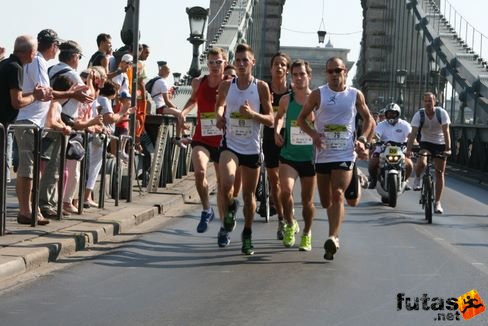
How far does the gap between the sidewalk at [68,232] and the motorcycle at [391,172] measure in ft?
10.5

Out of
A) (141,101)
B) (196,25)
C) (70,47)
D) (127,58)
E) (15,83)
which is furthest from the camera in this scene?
(196,25)

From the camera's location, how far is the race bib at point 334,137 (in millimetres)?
10086

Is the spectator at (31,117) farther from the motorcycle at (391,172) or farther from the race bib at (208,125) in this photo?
the motorcycle at (391,172)

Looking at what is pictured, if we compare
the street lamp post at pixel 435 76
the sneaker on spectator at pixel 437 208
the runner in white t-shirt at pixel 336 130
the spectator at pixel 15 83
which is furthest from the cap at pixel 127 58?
the street lamp post at pixel 435 76

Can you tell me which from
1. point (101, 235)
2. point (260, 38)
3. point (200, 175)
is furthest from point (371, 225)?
point (260, 38)

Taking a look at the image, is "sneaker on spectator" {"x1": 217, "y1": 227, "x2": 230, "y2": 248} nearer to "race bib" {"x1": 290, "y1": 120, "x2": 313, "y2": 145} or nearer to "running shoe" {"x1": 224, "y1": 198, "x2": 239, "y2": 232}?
"running shoe" {"x1": 224, "y1": 198, "x2": 239, "y2": 232}

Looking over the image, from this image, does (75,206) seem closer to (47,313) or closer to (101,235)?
(101,235)

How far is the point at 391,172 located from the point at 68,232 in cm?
747

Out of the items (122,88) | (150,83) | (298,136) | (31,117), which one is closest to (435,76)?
(150,83)

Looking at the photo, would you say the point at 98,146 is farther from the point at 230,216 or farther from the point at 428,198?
the point at 428,198

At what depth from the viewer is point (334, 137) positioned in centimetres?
1011

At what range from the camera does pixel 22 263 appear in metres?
8.73

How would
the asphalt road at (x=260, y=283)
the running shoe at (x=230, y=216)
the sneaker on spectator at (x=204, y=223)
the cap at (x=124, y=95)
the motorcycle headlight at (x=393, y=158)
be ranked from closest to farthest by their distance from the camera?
the asphalt road at (x=260, y=283), the running shoe at (x=230, y=216), the sneaker on spectator at (x=204, y=223), the cap at (x=124, y=95), the motorcycle headlight at (x=393, y=158)

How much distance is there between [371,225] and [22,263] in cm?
599
